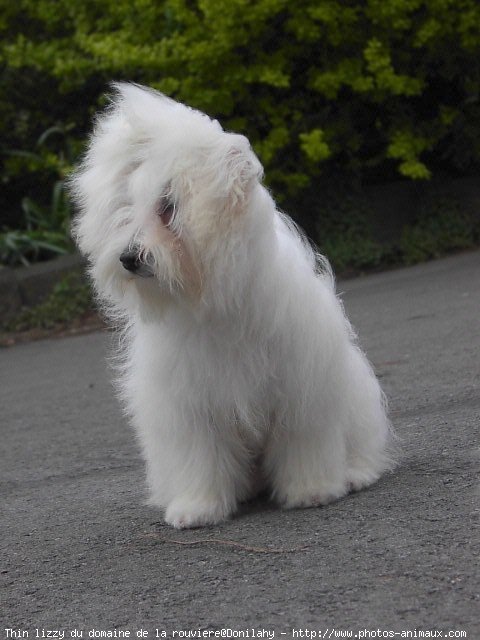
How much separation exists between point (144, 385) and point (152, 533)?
0.57 m

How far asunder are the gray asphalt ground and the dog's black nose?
1.00 m

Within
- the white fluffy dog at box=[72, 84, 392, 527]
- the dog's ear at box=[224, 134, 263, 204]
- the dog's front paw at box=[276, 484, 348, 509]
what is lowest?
the dog's front paw at box=[276, 484, 348, 509]

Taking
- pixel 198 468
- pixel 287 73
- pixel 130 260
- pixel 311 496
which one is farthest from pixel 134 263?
pixel 287 73

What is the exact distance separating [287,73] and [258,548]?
10.7m

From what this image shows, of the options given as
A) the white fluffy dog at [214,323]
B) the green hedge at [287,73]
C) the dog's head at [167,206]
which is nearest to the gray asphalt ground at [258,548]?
the white fluffy dog at [214,323]

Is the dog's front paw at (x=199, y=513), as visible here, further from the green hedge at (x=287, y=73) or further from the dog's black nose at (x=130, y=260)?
the green hedge at (x=287, y=73)

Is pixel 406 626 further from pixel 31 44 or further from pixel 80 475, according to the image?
pixel 31 44

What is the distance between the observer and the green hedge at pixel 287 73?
12.8m

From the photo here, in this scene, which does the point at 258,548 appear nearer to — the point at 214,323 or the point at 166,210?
the point at 214,323

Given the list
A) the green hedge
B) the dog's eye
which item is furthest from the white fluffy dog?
the green hedge

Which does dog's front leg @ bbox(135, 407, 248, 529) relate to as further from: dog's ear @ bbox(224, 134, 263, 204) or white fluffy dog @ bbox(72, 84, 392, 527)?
dog's ear @ bbox(224, 134, 263, 204)

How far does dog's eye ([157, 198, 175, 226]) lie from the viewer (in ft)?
11.7

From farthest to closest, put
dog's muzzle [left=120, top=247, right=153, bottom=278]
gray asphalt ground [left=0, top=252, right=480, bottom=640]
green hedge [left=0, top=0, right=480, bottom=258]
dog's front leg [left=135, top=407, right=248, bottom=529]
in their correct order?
green hedge [left=0, top=0, right=480, bottom=258] → dog's front leg [left=135, top=407, right=248, bottom=529] → dog's muzzle [left=120, top=247, right=153, bottom=278] → gray asphalt ground [left=0, top=252, right=480, bottom=640]

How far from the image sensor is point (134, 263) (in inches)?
137
